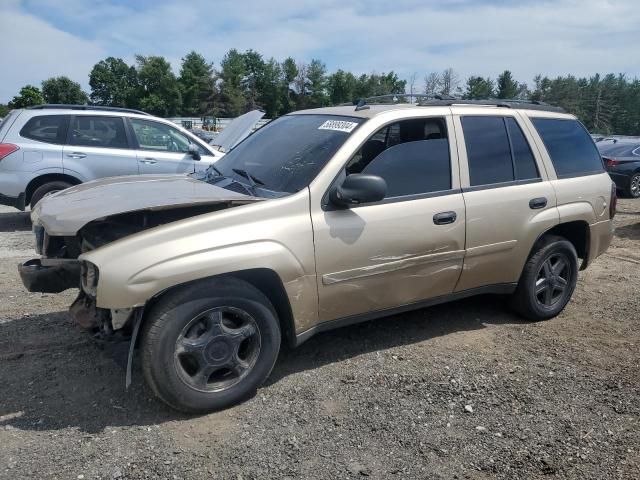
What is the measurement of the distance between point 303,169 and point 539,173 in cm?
217

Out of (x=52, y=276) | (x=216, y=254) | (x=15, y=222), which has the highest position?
(x=216, y=254)

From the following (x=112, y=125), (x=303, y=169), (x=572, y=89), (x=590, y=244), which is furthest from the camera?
(x=572, y=89)

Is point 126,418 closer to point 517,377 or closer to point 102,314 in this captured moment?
point 102,314

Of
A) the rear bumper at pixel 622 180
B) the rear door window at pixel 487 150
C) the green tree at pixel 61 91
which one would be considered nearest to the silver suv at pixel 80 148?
the rear door window at pixel 487 150

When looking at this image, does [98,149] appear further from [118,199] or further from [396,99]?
[118,199]

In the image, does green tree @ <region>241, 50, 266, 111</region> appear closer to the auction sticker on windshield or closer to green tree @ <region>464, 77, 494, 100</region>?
Answer: green tree @ <region>464, 77, 494, 100</region>

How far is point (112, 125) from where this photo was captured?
8.81 metres

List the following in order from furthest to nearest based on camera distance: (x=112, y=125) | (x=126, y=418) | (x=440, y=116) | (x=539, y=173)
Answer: (x=112, y=125)
(x=539, y=173)
(x=440, y=116)
(x=126, y=418)

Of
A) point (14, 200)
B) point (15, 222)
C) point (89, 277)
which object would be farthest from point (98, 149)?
point (89, 277)

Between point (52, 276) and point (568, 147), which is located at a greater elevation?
point (568, 147)

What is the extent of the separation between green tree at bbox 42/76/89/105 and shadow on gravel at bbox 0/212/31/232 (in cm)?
10188

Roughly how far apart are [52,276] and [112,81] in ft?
370

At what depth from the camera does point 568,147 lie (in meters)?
5.01

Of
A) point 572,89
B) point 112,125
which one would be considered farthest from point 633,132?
point 112,125
